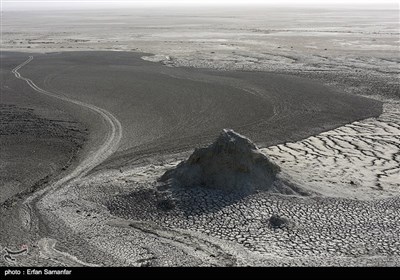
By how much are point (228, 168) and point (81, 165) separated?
5.79 meters

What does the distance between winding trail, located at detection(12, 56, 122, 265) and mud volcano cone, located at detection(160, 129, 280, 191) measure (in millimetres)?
3587

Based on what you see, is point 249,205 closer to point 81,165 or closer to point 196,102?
point 81,165

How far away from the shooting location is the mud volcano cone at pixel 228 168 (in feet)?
40.0

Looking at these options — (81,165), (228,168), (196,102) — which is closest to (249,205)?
(228,168)

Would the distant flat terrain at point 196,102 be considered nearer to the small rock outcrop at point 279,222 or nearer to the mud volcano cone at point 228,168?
the mud volcano cone at point 228,168

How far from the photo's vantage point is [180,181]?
40.8 feet

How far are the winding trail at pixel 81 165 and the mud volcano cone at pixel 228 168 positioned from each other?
11.8ft

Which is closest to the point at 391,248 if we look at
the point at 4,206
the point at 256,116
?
the point at 4,206

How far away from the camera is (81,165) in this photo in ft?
51.2

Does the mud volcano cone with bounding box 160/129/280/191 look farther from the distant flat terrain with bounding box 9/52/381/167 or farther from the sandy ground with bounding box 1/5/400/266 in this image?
the distant flat terrain with bounding box 9/52/381/167

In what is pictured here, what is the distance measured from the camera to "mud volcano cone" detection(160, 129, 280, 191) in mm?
12180

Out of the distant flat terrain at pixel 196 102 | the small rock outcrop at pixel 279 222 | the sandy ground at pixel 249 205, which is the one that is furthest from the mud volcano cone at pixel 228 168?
the distant flat terrain at pixel 196 102

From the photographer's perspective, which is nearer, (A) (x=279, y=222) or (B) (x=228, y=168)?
(A) (x=279, y=222)
